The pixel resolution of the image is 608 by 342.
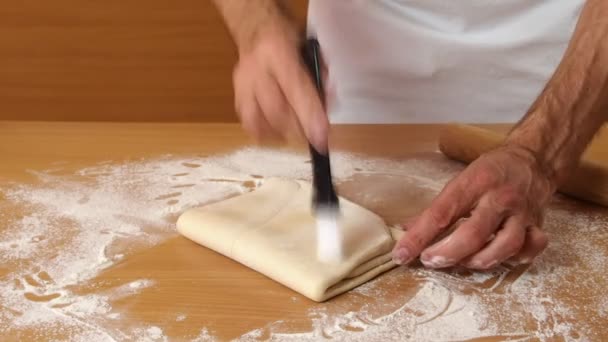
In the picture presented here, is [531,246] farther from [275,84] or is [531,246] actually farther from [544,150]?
[275,84]

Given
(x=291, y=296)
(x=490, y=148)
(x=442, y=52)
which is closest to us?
(x=291, y=296)

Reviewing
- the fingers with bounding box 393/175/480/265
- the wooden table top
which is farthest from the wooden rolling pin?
the fingers with bounding box 393/175/480/265

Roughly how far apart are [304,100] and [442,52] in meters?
0.68

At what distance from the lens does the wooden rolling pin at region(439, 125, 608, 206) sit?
118 cm

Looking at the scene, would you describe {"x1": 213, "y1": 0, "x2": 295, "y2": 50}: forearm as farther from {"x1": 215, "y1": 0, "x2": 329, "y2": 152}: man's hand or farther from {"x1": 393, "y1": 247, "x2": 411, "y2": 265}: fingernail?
{"x1": 393, "y1": 247, "x2": 411, "y2": 265}: fingernail

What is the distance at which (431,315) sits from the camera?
2.81ft

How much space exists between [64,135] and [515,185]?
3.36 ft

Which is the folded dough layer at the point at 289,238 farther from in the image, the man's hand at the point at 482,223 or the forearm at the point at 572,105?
the forearm at the point at 572,105

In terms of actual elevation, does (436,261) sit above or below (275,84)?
below

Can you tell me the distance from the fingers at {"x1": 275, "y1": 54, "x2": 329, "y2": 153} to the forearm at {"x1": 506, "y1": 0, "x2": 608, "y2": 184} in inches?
14.6

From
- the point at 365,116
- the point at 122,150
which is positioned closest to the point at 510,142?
the point at 365,116

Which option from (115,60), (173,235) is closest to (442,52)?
(173,235)

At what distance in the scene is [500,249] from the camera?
0.92m

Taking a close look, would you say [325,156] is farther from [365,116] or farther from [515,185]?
[365,116]
